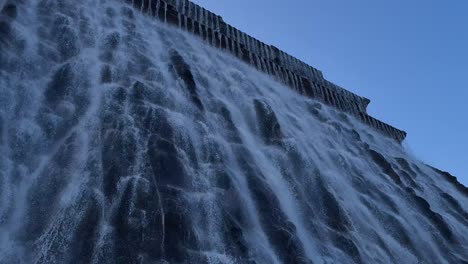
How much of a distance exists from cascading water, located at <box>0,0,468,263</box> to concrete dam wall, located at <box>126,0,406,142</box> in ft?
3.10

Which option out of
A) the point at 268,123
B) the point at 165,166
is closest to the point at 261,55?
the point at 268,123

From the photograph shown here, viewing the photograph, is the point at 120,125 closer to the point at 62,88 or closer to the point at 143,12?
the point at 62,88

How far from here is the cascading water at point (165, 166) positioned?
8.76 meters

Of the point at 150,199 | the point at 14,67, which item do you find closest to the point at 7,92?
the point at 14,67

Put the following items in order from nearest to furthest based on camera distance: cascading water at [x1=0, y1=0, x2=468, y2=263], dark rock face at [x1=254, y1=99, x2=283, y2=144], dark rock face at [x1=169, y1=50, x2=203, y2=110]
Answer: cascading water at [x1=0, y1=0, x2=468, y2=263]
dark rock face at [x1=169, y1=50, x2=203, y2=110]
dark rock face at [x1=254, y1=99, x2=283, y2=144]

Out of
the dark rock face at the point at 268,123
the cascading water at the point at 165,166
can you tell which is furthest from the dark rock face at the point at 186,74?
the dark rock face at the point at 268,123

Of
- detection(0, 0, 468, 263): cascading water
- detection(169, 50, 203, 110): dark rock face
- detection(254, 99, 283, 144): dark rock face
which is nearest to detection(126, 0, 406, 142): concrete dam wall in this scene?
detection(0, 0, 468, 263): cascading water

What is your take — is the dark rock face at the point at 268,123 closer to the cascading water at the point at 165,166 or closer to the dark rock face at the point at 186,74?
the cascading water at the point at 165,166

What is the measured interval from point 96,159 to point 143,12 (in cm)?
1027

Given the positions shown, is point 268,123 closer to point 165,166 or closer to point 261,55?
point 165,166

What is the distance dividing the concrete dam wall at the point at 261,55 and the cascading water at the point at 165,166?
94 cm

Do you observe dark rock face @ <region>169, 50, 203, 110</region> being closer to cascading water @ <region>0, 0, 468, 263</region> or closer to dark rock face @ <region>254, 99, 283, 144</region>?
cascading water @ <region>0, 0, 468, 263</region>

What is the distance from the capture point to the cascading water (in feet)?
28.7

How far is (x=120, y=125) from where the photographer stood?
11.2 metres
